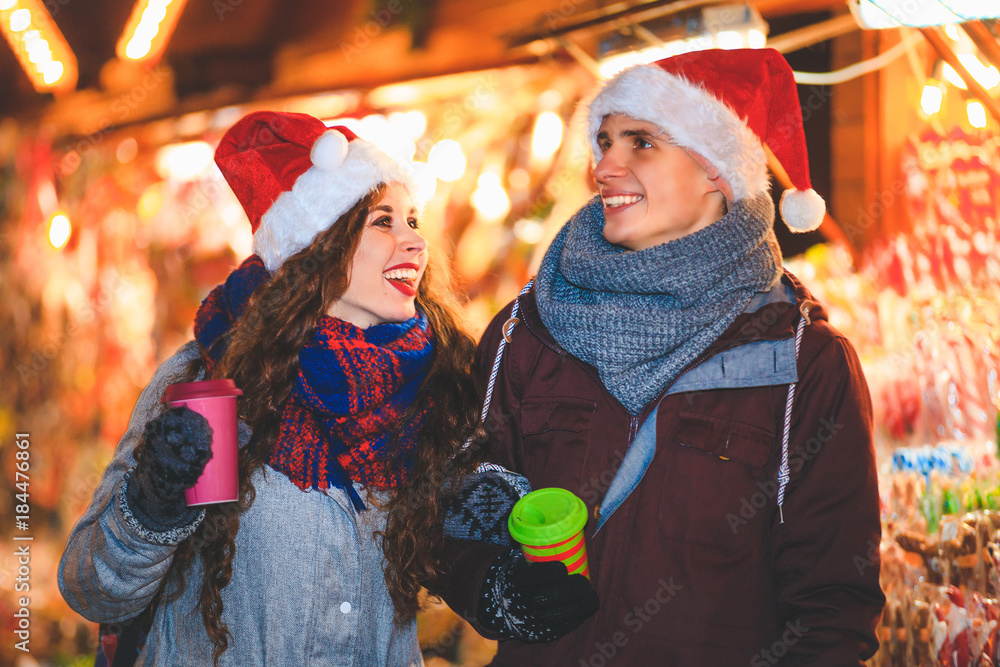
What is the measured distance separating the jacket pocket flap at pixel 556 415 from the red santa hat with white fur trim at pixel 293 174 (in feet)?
2.41

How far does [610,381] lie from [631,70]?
31.8 inches

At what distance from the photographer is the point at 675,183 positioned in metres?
1.87

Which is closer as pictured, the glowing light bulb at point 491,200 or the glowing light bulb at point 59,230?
the glowing light bulb at point 491,200

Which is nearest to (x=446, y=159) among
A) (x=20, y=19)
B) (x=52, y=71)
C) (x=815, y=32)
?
(x=815, y=32)

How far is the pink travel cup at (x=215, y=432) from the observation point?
1606 mm

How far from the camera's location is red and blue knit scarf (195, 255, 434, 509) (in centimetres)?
191

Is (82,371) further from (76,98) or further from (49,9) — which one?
(49,9)

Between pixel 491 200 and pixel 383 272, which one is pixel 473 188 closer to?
pixel 491 200

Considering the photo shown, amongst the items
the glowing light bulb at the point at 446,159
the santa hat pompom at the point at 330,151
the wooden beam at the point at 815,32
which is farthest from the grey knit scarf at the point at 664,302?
the glowing light bulb at the point at 446,159

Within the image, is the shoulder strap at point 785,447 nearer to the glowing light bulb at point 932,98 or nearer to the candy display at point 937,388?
the candy display at point 937,388

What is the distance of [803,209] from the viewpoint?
6.63 feet

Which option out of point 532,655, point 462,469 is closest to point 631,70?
point 462,469

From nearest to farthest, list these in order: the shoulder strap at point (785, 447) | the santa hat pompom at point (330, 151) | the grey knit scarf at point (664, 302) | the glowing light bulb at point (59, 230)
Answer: the shoulder strap at point (785, 447) → the grey knit scarf at point (664, 302) → the santa hat pompom at point (330, 151) → the glowing light bulb at point (59, 230)

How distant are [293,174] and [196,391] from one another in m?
0.79
